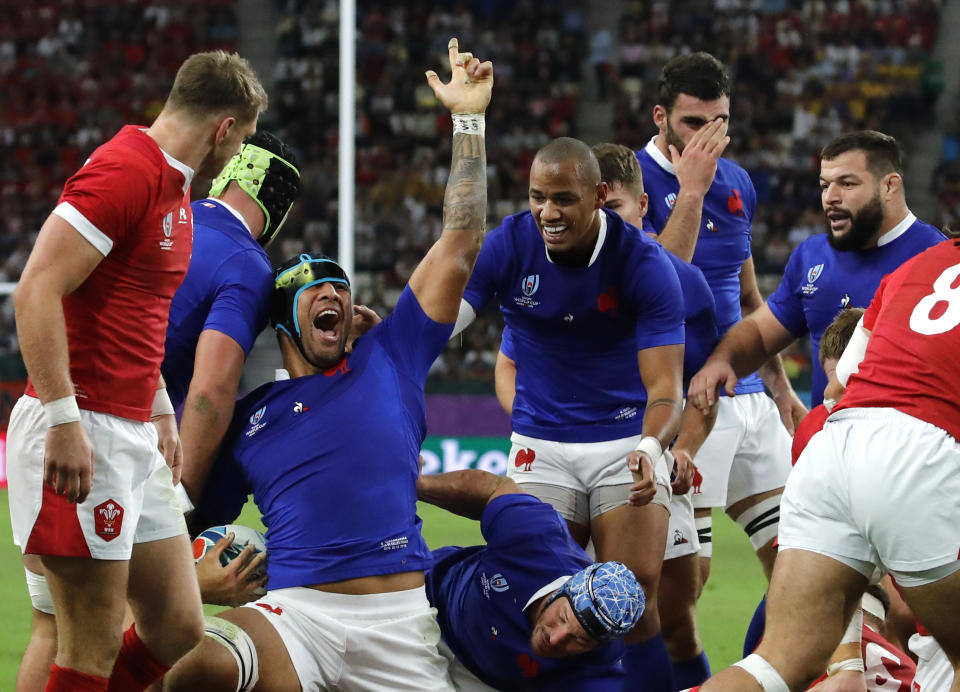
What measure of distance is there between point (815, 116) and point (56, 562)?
16548 millimetres

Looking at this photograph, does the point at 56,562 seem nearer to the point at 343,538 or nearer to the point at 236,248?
the point at 343,538

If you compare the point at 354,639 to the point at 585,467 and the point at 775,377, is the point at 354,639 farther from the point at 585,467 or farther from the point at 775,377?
the point at 775,377

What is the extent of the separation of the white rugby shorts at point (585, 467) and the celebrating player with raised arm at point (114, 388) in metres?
1.60

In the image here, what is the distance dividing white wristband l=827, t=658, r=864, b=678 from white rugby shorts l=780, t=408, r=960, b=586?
0.76 meters

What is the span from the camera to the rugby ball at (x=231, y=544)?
3.96 m

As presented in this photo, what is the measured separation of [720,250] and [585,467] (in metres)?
1.55

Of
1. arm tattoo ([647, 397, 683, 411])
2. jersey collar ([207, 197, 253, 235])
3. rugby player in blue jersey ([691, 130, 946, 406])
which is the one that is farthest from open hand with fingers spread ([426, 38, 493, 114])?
rugby player in blue jersey ([691, 130, 946, 406])

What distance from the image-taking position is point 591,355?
15.5ft

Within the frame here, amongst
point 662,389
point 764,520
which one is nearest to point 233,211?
point 662,389

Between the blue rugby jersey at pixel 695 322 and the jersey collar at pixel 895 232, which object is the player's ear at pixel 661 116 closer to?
the blue rugby jersey at pixel 695 322

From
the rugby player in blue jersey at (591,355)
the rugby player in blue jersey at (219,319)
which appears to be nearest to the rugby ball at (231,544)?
the rugby player in blue jersey at (219,319)

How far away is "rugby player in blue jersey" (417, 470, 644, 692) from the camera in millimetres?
3451

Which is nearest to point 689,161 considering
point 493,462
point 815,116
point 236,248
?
point 236,248

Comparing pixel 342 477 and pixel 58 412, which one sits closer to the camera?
pixel 58 412
